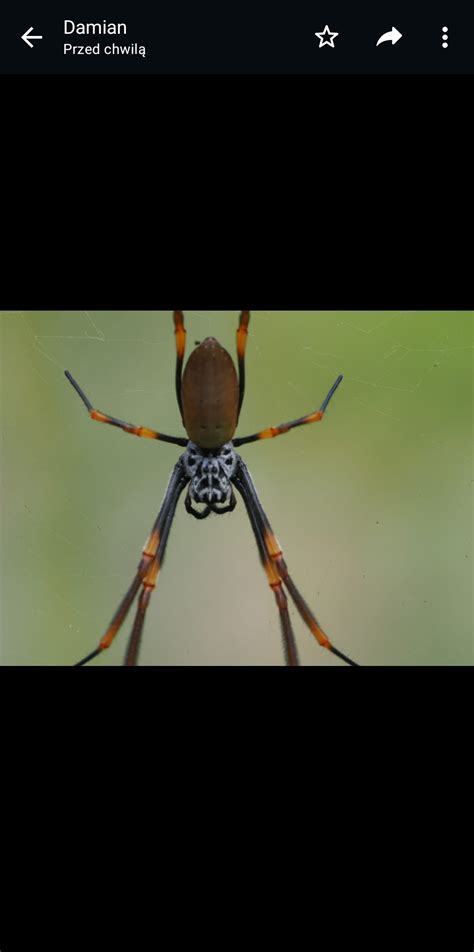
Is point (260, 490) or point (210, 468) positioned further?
point (260, 490)

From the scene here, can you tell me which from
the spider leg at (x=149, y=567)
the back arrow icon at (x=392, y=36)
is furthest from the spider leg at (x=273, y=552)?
the back arrow icon at (x=392, y=36)

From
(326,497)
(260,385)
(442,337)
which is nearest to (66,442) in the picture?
(260,385)

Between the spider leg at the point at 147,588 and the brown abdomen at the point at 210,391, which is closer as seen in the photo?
the brown abdomen at the point at 210,391

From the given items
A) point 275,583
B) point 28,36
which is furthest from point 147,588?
point 28,36

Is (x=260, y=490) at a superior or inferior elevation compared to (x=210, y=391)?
superior

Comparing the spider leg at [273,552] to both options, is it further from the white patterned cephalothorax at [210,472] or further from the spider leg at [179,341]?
the spider leg at [179,341]

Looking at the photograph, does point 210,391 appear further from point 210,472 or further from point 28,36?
point 28,36

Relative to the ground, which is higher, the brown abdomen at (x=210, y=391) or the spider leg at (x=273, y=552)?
the brown abdomen at (x=210, y=391)
